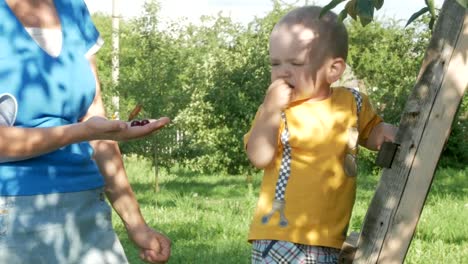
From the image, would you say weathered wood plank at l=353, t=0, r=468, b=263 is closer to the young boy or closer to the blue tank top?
the young boy

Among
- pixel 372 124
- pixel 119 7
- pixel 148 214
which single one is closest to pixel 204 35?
pixel 119 7

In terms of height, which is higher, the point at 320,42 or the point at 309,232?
the point at 320,42

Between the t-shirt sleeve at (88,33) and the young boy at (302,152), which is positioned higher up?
the t-shirt sleeve at (88,33)

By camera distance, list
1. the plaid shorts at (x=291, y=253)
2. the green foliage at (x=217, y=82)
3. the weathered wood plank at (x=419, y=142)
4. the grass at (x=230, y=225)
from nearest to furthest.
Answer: the weathered wood plank at (x=419, y=142), the plaid shorts at (x=291, y=253), the grass at (x=230, y=225), the green foliage at (x=217, y=82)

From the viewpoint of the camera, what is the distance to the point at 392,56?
68.7 ft

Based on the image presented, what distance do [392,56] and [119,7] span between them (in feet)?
29.9

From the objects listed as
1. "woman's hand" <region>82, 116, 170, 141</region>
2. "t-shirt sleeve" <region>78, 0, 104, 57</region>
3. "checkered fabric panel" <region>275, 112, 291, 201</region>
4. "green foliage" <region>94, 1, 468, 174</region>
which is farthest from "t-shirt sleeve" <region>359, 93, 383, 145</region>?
"green foliage" <region>94, 1, 468, 174</region>

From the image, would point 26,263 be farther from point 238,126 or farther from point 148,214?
point 238,126

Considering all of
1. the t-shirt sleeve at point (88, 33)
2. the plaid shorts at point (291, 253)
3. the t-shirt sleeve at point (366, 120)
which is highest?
the t-shirt sleeve at point (88, 33)

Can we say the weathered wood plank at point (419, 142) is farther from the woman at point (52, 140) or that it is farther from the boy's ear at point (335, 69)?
the woman at point (52, 140)

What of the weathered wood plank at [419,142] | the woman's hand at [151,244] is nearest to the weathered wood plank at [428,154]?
A: the weathered wood plank at [419,142]

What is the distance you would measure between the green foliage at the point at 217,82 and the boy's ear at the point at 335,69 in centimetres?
1270

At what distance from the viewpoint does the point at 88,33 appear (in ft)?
9.60

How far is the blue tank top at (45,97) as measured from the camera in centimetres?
263
